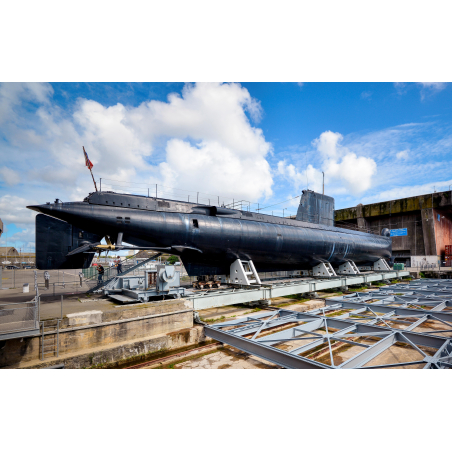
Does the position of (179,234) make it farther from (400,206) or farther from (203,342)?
(400,206)

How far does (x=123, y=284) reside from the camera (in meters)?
10.4

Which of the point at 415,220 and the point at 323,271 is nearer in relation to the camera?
the point at 323,271

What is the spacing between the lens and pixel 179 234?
10836mm

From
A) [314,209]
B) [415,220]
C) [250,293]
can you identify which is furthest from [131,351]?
[415,220]

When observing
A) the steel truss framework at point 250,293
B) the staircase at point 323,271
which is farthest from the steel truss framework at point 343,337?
the staircase at point 323,271

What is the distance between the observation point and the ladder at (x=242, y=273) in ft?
40.3

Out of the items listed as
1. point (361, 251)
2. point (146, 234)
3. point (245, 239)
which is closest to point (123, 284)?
point (146, 234)

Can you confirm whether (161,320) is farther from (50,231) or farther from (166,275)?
(50,231)

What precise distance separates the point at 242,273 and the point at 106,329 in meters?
6.64

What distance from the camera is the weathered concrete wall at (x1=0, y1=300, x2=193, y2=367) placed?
5.90 m

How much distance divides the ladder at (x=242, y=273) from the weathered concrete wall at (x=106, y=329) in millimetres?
4019

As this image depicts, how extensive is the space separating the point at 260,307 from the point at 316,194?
989 centimetres

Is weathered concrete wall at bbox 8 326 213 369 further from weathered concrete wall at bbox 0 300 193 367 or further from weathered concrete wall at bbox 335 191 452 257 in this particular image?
weathered concrete wall at bbox 335 191 452 257

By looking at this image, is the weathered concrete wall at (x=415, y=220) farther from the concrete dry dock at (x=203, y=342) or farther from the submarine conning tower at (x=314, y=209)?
the concrete dry dock at (x=203, y=342)
